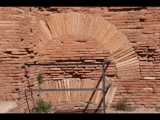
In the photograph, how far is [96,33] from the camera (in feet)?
18.2

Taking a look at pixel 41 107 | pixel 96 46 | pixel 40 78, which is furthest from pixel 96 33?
pixel 41 107

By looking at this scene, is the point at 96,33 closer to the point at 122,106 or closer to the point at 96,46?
the point at 96,46

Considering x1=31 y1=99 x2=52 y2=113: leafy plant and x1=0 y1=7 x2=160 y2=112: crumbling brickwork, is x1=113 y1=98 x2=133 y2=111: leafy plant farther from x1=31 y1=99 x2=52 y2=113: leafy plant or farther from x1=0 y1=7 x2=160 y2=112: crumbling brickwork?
x1=31 y1=99 x2=52 y2=113: leafy plant

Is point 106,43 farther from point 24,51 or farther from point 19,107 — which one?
point 19,107

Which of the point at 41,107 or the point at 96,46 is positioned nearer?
the point at 41,107

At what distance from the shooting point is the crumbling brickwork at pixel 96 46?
5.37 meters

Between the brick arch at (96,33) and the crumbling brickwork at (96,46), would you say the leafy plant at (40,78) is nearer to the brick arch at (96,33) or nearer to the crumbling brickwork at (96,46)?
the crumbling brickwork at (96,46)

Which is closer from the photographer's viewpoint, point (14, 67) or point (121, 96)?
point (14, 67)

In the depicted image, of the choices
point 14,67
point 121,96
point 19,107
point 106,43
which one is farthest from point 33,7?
point 121,96

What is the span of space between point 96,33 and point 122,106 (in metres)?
1.68

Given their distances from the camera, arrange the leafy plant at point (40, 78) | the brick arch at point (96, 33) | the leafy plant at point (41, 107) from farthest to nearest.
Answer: the leafy plant at point (40, 78)
the brick arch at point (96, 33)
the leafy plant at point (41, 107)

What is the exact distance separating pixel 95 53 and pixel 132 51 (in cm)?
80

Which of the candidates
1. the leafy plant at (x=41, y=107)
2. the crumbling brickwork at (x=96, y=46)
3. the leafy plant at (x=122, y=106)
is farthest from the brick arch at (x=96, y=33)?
the leafy plant at (x=41, y=107)

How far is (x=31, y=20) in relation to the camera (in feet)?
17.8
